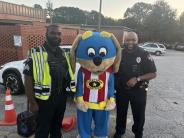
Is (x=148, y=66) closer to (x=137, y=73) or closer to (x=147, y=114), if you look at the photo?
(x=137, y=73)

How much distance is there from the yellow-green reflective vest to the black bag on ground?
329mm

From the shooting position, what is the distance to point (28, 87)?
3.43 meters

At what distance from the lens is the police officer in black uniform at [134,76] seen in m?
4.09

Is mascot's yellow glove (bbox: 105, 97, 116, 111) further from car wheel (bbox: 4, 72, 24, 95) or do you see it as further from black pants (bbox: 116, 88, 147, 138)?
car wheel (bbox: 4, 72, 24, 95)

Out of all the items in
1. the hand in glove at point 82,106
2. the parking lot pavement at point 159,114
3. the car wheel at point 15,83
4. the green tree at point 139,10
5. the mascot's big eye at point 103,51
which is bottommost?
the parking lot pavement at point 159,114

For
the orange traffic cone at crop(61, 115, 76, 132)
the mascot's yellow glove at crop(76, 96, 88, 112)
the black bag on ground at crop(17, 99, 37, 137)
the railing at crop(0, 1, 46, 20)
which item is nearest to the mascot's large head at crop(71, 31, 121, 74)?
the mascot's yellow glove at crop(76, 96, 88, 112)

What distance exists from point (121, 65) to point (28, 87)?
147 cm

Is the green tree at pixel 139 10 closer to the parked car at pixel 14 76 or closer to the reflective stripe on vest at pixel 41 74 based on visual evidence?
the parked car at pixel 14 76

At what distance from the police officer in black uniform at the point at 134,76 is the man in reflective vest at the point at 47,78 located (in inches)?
36.1

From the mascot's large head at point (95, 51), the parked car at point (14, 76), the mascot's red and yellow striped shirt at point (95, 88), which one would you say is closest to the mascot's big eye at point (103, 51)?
the mascot's large head at point (95, 51)

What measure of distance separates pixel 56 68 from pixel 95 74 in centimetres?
67

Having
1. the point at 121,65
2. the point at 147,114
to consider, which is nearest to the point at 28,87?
the point at 121,65

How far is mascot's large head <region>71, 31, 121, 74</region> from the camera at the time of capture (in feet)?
12.2

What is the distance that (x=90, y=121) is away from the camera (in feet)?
13.5
